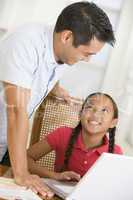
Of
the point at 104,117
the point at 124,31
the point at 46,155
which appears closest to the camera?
the point at 104,117

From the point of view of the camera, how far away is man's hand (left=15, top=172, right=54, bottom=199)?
1.14 metres

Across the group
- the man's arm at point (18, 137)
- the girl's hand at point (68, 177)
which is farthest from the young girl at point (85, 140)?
the man's arm at point (18, 137)

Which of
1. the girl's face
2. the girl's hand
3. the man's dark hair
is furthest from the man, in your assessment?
the girl's face

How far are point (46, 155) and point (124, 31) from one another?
35.1 inches

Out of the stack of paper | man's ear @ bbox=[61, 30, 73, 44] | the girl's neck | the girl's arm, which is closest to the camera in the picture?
the stack of paper

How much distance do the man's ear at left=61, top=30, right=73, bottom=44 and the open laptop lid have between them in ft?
1.69

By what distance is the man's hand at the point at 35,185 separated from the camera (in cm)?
114

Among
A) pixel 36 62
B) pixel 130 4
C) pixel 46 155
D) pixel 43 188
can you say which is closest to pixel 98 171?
pixel 43 188

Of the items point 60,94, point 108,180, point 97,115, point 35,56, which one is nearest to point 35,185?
point 108,180

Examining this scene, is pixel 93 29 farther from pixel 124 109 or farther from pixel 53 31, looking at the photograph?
pixel 124 109

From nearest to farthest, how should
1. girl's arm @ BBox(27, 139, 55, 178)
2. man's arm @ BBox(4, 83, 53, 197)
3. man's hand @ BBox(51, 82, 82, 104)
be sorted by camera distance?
man's arm @ BBox(4, 83, 53, 197) → girl's arm @ BBox(27, 139, 55, 178) → man's hand @ BBox(51, 82, 82, 104)

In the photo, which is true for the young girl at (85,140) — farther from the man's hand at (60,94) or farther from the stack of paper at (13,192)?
the stack of paper at (13,192)

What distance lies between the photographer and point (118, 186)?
3.11 feet

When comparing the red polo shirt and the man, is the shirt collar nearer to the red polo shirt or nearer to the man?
the red polo shirt
